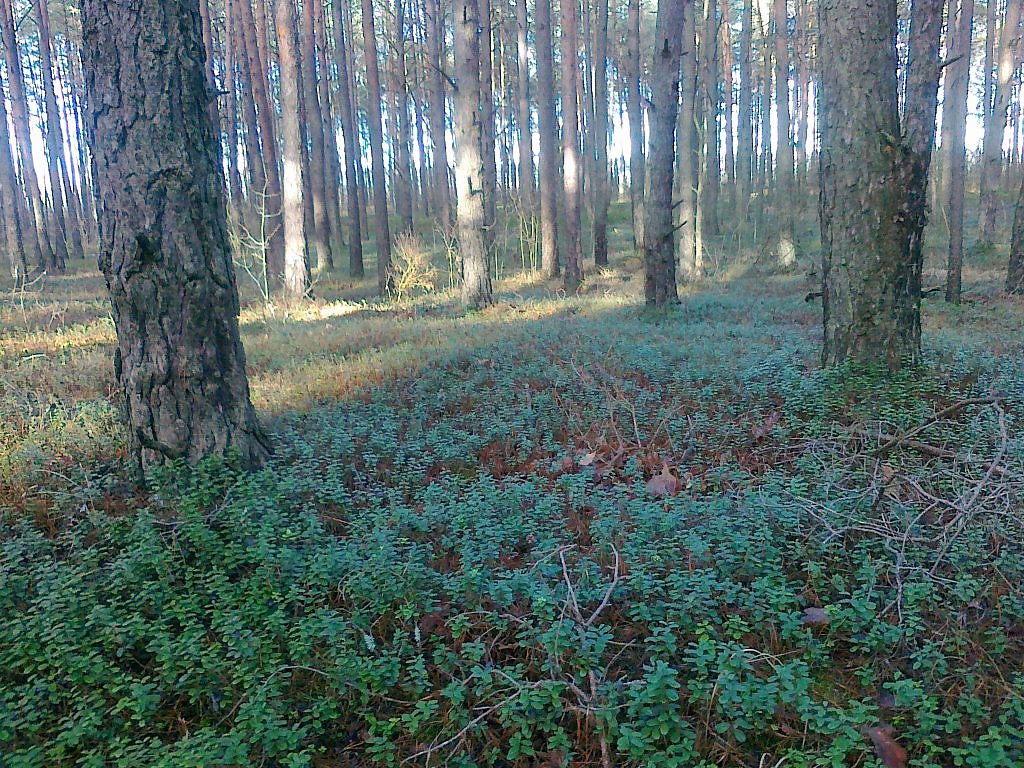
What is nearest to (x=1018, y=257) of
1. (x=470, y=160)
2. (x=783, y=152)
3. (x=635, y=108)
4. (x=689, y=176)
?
(x=689, y=176)

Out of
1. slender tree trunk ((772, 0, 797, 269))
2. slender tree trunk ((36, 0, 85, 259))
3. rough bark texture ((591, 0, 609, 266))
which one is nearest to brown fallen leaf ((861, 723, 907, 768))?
slender tree trunk ((772, 0, 797, 269))

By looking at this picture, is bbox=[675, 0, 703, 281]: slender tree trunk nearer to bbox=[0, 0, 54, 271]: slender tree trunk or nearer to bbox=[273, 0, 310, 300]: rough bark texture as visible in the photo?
bbox=[273, 0, 310, 300]: rough bark texture

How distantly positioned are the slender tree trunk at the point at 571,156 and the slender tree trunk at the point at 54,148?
17.3m

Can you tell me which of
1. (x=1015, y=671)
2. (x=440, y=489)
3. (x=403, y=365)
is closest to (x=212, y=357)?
(x=440, y=489)

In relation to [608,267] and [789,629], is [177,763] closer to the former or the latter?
[789,629]

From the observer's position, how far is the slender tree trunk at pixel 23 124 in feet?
63.8

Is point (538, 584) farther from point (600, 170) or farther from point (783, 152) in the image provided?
point (600, 170)

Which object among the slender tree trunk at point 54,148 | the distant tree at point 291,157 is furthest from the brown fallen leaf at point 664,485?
the slender tree trunk at point 54,148

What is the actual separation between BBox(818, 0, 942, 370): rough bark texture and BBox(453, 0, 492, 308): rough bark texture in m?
7.51

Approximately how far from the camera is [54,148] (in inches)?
1138

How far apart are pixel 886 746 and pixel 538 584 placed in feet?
4.51

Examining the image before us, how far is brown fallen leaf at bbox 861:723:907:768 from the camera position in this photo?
7.11ft

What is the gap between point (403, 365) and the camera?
7.25m

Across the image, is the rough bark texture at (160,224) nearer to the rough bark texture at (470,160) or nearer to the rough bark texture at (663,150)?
the rough bark texture at (663,150)
